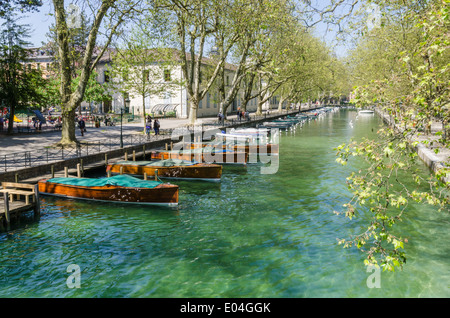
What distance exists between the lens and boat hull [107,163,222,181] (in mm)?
20984

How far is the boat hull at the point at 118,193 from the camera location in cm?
1616

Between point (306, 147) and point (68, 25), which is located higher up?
point (68, 25)

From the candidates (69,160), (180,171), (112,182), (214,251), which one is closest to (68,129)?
(69,160)

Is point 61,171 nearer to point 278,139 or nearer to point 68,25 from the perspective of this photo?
point 68,25

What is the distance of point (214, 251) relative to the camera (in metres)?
11.5

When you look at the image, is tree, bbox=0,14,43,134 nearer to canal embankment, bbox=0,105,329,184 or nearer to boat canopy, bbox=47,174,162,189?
canal embankment, bbox=0,105,329,184

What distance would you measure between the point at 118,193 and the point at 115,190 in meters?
0.19

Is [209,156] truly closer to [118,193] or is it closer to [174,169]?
[174,169]

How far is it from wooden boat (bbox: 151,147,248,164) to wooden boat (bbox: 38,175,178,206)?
316 inches

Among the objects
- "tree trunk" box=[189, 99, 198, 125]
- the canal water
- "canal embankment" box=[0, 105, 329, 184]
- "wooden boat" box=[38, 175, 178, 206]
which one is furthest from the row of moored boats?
"tree trunk" box=[189, 99, 198, 125]

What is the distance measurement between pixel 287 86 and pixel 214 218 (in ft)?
187

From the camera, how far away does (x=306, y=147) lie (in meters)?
34.5
